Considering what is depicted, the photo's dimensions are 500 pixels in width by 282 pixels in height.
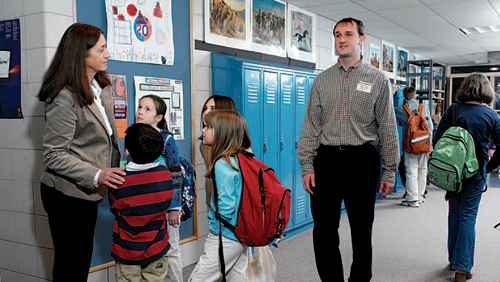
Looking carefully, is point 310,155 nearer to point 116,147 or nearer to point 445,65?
point 116,147

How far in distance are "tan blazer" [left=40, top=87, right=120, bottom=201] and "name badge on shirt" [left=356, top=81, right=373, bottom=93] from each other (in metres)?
1.42

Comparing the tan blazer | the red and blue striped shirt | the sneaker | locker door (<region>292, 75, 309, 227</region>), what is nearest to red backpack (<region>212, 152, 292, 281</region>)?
the red and blue striped shirt

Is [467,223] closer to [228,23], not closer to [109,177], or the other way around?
[109,177]

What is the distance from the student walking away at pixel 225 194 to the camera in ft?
6.13

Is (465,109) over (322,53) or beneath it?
beneath

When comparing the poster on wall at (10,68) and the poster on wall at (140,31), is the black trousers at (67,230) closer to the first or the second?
the poster on wall at (10,68)

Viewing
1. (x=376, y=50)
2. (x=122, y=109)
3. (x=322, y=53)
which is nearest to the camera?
(x=122, y=109)

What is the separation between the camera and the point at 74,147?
5.94 feet

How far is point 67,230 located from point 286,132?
8.72 feet

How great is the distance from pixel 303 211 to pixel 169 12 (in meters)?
2.54

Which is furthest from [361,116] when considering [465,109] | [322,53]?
[322,53]

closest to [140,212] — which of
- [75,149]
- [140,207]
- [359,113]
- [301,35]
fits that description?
[140,207]

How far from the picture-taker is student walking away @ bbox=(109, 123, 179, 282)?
197cm

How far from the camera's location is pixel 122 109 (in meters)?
2.83
